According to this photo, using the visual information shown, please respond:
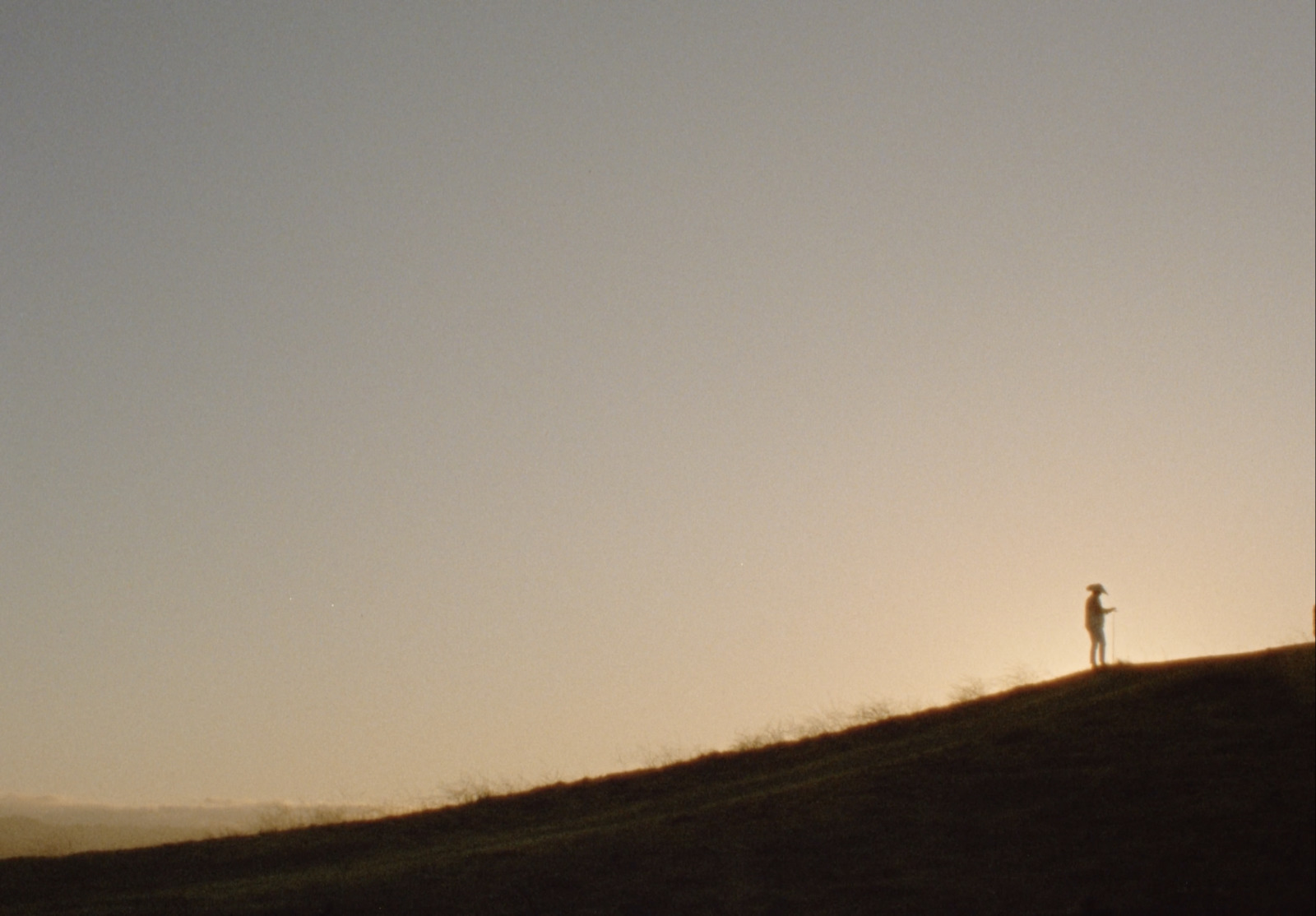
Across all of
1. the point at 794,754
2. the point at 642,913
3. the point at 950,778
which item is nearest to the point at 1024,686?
the point at 794,754

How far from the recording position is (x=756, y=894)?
13289 millimetres

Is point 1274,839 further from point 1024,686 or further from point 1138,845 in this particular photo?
point 1024,686

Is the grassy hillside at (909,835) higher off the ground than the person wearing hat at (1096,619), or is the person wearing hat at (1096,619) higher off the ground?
the person wearing hat at (1096,619)

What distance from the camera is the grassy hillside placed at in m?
11.9

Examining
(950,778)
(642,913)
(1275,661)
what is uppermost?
(1275,661)

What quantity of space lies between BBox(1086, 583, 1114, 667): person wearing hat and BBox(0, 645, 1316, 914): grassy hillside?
0.71 m

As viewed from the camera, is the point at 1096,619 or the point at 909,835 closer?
the point at 909,835

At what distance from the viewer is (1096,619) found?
21438mm

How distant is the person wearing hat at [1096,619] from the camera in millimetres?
21391

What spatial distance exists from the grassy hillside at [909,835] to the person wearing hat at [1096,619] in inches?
28.1

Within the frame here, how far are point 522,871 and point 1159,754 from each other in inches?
333

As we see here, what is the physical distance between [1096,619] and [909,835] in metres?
8.89

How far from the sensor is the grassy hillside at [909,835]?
1190cm

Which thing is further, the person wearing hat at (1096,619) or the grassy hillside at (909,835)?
the person wearing hat at (1096,619)
